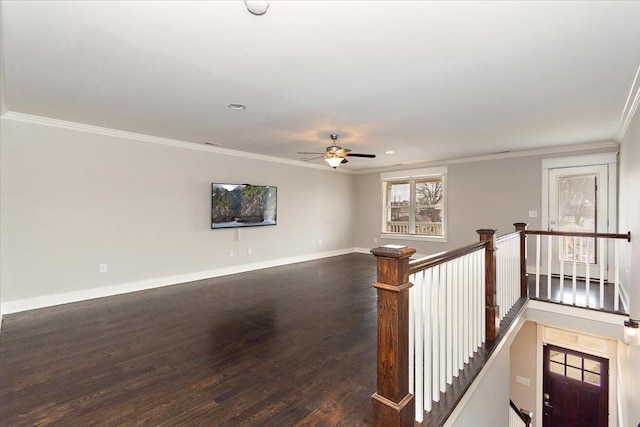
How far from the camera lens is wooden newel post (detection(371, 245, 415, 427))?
1.56 m

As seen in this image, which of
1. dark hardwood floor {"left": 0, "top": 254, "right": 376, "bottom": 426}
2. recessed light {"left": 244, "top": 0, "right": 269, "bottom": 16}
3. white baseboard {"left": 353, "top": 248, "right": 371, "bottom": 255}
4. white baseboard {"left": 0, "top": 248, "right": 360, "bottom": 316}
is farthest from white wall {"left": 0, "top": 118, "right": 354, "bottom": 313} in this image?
recessed light {"left": 244, "top": 0, "right": 269, "bottom": 16}

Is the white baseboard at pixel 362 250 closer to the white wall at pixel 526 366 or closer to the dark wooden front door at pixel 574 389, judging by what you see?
the white wall at pixel 526 366

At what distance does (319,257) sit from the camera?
797cm

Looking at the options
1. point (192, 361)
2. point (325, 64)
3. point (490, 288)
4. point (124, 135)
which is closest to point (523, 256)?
point (490, 288)

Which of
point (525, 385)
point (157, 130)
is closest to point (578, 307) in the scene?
point (525, 385)

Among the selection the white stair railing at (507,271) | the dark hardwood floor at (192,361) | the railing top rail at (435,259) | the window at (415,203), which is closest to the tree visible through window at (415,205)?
the window at (415,203)

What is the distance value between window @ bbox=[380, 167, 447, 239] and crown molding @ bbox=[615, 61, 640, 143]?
10.7ft

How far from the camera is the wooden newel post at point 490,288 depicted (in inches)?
111

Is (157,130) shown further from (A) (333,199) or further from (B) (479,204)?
(B) (479,204)

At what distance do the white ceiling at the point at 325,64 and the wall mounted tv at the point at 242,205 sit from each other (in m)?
1.76

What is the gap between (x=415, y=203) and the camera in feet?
25.6

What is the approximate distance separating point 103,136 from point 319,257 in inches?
208

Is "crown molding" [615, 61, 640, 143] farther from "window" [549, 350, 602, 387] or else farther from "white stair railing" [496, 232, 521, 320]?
"window" [549, 350, 602, 387]

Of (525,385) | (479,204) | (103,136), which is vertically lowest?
(525,385)
